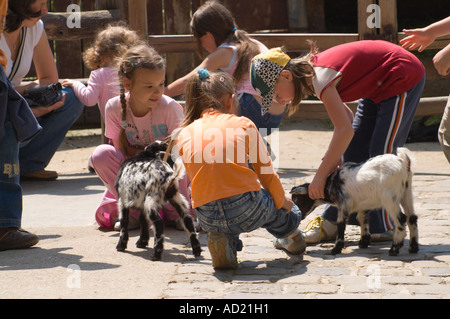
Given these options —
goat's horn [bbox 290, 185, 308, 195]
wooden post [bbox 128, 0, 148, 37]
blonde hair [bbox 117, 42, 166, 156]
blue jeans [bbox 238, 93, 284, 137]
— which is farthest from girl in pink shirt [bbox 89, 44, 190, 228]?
wooden post [bbox 128, 0, 148, 37]

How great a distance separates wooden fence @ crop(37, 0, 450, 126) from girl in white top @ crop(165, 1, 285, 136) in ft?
5.12

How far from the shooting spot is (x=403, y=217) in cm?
412

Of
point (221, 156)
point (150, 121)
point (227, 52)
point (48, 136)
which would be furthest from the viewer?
point (48, 136)

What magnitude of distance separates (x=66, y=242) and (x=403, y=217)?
2.19m

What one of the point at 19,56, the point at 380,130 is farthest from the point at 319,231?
the point at 19,56

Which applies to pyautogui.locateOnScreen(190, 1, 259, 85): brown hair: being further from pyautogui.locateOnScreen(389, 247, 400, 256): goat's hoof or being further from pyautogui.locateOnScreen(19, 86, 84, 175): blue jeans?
pyautogui.locateOnScreen(389, 247, 400, 256): goat's hoof

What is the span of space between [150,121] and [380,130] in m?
1.58

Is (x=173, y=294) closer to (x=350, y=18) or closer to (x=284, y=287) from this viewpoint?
(x=284, y=287)

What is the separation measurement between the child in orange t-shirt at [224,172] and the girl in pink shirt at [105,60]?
1692 millimetres

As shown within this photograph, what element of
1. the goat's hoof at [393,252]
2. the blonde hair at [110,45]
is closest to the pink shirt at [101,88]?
the blonde hair at [110,45]

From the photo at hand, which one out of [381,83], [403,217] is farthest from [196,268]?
[381,83]

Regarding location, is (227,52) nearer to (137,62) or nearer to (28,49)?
(137,62)

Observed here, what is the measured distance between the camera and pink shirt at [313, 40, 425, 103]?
428 cm

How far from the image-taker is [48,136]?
6.69 meters
